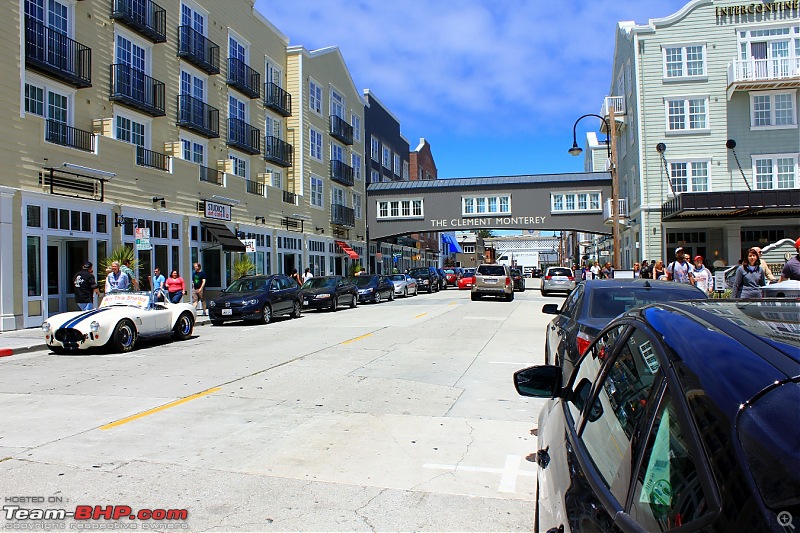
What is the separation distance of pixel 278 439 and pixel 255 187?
26541 millimetres

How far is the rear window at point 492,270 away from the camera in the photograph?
100 ft

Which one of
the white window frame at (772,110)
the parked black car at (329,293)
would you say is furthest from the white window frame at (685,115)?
the parked black car at (329,293)

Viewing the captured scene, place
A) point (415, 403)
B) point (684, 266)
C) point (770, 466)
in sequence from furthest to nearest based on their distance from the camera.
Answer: point (684, 266) < point (415, 403) < point (770, 466)

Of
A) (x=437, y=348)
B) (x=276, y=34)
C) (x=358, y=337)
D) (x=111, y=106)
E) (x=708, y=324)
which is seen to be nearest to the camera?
(x=708, y=324)

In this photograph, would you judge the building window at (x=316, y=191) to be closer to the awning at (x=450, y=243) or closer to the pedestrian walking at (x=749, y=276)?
the pedestrian walking at (x=749, y=276)

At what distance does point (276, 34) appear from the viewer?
3453 centimetres

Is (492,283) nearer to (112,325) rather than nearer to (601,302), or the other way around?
(112,325)

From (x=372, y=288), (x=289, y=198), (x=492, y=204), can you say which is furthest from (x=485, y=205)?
(x=372, y=288)

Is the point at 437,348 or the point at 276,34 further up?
the point at 276,34

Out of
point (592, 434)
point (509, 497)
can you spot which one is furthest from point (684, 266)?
point (592, 434)

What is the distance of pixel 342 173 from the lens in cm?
4328

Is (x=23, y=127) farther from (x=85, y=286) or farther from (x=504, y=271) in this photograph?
(x=504, y=271)

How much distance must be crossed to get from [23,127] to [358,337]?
11.3m

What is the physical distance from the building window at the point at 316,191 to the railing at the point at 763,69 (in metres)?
24.1
